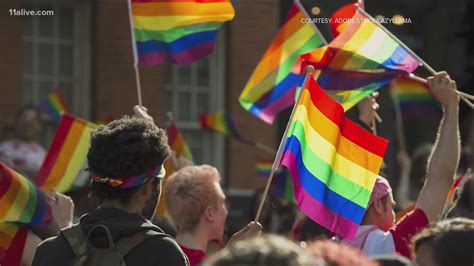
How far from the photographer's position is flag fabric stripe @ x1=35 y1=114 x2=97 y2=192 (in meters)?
7.34

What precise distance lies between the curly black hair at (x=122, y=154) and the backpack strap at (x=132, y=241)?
0.69 ft

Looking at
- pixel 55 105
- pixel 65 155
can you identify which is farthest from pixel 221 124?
pixel 65 155

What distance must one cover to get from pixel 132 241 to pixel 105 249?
0.10m

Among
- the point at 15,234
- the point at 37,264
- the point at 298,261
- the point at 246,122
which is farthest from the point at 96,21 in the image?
the point at 298,261

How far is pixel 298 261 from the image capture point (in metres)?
2.87

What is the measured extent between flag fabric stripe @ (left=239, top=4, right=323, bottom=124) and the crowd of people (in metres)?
1.02

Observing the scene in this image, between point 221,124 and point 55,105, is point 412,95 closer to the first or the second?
point 221,124

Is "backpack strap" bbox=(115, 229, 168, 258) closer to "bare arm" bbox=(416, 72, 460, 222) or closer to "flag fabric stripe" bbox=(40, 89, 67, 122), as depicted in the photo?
"bare arm" bbox=(416, 72, 460, 222)

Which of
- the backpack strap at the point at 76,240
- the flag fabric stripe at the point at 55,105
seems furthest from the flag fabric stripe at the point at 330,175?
the flag fabric stripe at the point at 55,105

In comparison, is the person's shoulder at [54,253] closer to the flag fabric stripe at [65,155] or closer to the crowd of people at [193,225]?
the crowd of people at [193,225]

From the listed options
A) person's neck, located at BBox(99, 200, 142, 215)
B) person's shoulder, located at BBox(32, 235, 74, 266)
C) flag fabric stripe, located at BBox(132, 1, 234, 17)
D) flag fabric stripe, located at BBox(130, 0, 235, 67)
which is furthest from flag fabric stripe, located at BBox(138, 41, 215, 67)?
person's shoulder, located at BBox(32, 235, 74, 266)

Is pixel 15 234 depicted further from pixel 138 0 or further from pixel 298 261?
pixel 298 261

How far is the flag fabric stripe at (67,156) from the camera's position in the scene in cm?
734

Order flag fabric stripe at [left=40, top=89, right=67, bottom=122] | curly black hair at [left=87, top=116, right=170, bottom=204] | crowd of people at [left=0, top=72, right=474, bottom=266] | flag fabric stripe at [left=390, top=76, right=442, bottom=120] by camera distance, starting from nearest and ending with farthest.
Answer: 1. crowd of people at [left=0, top=72, right=474, bottom=266]
2. curly black hair at [left=87, top=116, right=170, bottom=204]
3. flag fabric stripe at [left=390, top=76, right=442, bottom=120]
4. flag fabric stripe at [left=40, top=89, right=67, bottom=122]
